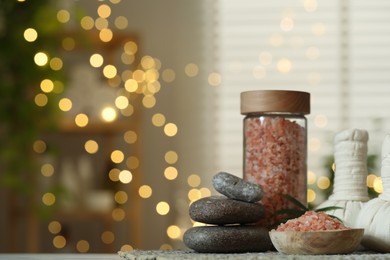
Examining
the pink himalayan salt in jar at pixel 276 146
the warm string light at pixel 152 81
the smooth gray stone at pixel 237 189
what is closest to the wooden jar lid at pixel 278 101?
the pink himalayan salt in jar at pixel 276 146

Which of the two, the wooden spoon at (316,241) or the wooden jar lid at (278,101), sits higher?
the wooden jar lid at (278,101)

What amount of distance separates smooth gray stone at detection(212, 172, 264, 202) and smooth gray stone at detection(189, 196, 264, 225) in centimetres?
1

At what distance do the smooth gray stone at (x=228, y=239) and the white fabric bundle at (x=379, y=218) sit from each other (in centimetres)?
12

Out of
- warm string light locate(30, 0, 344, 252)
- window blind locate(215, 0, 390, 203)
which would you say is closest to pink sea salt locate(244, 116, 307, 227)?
warm string light locate(30, 0, 344, 252)

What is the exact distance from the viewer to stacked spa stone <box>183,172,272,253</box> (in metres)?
0.93

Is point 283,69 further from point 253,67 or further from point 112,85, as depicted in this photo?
point 112,85

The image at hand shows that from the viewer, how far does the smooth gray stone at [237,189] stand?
98 cm

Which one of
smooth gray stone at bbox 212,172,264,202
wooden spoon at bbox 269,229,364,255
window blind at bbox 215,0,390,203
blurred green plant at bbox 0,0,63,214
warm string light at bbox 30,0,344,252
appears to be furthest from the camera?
window blind at bbox 215,0,390,203

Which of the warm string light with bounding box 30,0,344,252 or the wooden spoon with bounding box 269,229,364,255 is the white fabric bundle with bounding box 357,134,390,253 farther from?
the warm string light with bounding box 30,0,344,252

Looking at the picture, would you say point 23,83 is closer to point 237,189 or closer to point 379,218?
point 237,189

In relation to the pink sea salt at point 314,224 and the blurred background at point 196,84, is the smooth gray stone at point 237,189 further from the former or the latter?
the blurred background at point 196,84

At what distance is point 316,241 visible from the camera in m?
0.86

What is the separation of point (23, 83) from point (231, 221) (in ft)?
8.01

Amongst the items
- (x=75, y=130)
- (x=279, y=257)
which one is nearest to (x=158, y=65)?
(x=75, y=130)
